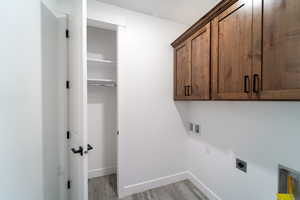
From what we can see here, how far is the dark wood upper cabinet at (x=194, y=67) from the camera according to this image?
143 centimetres

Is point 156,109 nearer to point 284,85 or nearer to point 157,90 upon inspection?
point 157,90

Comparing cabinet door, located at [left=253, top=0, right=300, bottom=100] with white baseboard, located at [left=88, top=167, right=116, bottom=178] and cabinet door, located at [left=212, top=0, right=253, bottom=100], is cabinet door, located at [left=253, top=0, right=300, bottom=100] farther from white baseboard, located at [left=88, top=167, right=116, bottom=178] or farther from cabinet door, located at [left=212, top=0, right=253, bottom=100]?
white baseboard, located at [left=88, top=167, right=116, bottom=178]

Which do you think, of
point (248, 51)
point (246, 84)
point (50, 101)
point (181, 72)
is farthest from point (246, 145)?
point (50, 101)

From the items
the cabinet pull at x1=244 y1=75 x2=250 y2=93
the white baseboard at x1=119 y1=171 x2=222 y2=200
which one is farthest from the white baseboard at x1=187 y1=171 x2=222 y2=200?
the cabinet pull at x1=244 y1=75 x2=250 y2=93

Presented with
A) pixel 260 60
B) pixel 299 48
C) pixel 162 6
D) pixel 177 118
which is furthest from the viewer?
pixel 177 118

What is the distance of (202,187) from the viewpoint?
6.42 feet

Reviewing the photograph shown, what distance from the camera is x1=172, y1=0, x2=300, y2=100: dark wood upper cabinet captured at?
0.76 metres

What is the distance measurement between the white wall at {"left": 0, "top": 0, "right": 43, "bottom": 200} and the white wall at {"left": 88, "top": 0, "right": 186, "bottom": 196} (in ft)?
2.88

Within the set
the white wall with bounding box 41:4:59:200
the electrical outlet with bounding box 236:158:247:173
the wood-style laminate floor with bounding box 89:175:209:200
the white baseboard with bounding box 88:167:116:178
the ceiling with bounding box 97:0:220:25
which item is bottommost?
the wood-style laminate floor with bounding box 89:175:209:200

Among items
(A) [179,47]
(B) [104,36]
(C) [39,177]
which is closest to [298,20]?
(A) [179,47]

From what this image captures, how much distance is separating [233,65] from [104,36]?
7.21 ft

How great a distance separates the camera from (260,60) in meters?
0.91

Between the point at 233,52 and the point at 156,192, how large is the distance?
7.03 ft

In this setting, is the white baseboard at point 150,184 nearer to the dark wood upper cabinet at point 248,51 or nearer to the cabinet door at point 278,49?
the dark wood upper cabinet at point 248,51
